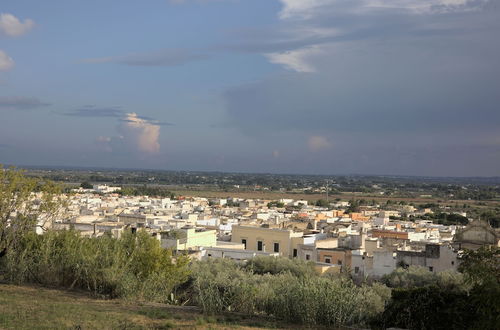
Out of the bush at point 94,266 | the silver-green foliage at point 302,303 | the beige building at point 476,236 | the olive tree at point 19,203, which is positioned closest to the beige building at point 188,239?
the beige building at point 476,236

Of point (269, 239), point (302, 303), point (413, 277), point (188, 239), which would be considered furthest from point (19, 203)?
point (269, 239)

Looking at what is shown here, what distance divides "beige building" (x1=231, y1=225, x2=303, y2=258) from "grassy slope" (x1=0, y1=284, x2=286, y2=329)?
79.5ft

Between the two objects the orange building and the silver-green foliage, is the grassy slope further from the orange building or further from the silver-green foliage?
the orange building

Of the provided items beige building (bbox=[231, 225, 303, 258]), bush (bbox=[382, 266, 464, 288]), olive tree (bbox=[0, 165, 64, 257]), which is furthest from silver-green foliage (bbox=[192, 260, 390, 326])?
beige building (bbox=[231, 225, 303, 258])

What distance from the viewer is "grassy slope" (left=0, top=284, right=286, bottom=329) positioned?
9.57 meters

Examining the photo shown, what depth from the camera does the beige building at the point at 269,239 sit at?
36.2m

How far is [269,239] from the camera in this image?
37.1 m

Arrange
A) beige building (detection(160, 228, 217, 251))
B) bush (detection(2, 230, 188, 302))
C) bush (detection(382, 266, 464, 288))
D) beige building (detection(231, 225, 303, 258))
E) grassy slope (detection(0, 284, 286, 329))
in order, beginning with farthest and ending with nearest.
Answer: beige building (detection(231, 225, 303, 258)) < beige building (detection(160, 228, 217, 251)) < bush (detection(382, 266, 464, 288)) < bush (detection(2, 230, 188, 302)) < grassy slope (detection(0, 284, 286, 329))

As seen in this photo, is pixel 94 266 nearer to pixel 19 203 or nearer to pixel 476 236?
pixel 19 203

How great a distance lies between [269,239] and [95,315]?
89.6ft

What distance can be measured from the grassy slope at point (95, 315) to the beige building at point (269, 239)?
24.2 meters

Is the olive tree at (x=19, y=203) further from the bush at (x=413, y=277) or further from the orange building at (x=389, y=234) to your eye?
the orange building at (x=389, y=234)

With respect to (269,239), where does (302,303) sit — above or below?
above

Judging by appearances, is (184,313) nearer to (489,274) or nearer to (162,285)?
(162,285)
